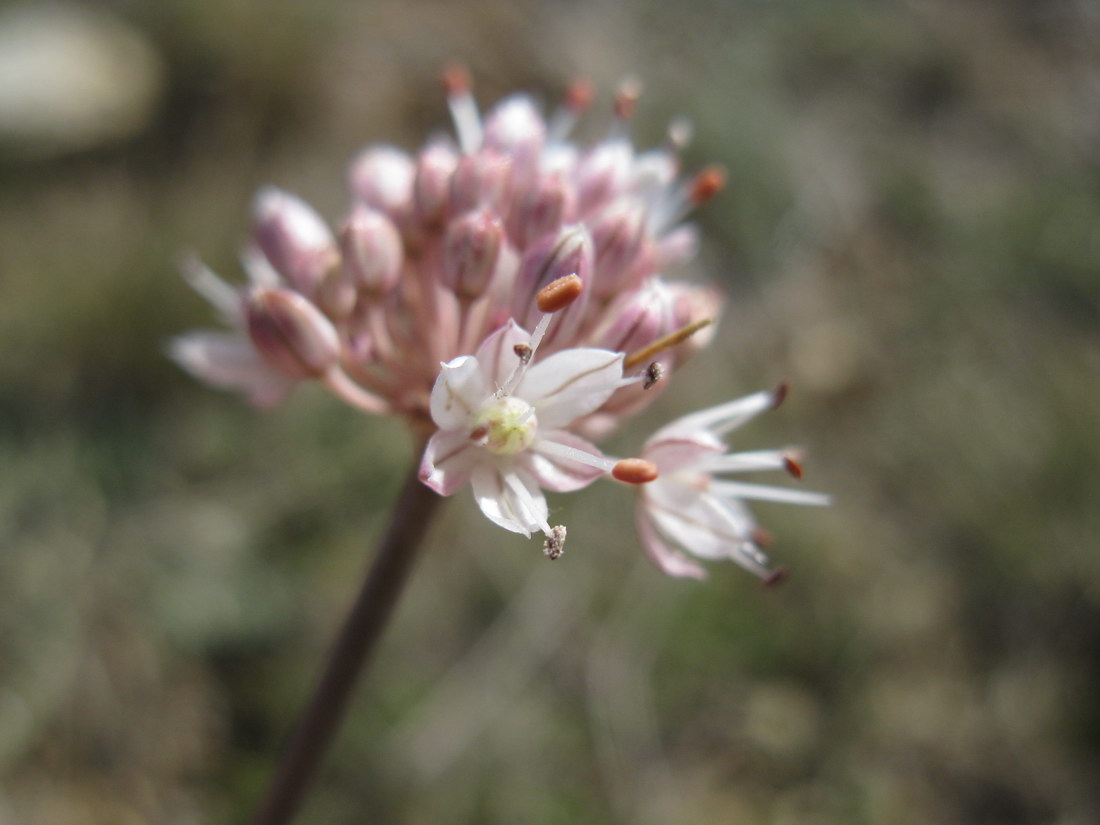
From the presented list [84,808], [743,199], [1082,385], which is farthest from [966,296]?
[84,808]

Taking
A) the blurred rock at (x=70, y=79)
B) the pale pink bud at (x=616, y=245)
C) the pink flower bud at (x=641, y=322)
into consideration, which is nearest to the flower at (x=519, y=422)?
the pink flower bud at (x=641, y=322)

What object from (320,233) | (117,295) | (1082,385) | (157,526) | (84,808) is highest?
(320,233)

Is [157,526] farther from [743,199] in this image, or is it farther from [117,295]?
[743,199]

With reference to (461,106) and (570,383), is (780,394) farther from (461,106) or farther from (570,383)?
(461,106)

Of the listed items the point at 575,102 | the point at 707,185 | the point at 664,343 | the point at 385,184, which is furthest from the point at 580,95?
the point at 664,343

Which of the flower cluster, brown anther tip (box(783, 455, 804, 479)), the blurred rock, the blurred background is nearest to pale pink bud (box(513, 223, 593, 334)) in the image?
the flower cluster

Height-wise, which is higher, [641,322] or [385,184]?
[385,184]

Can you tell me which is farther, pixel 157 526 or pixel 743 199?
pixel 743 199
